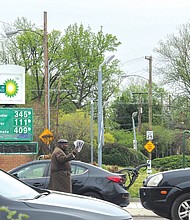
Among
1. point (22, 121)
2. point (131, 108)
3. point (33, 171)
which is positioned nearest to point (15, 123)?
point (22, 121)

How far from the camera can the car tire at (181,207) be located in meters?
10.1

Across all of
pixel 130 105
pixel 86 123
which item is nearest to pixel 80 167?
pixel 86 123

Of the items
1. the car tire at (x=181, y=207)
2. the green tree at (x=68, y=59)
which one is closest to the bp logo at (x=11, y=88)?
the car tire at (x=181, y=207)

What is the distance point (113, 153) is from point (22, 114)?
2042 centimetres

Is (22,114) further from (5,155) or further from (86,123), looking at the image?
(86,123)

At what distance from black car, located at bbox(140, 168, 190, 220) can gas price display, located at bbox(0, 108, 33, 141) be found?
14.6 meters

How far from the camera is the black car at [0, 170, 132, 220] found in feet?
17.6

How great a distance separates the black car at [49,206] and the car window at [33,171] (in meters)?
6.61

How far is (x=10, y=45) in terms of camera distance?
185 ft

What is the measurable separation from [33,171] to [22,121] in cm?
1182

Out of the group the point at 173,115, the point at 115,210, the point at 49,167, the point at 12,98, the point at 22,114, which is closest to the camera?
the point at 115,210

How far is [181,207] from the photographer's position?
1020 cm

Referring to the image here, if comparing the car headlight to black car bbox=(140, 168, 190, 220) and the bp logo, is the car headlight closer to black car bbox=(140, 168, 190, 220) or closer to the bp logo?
black car bbox=(140, 168, 190, 220)

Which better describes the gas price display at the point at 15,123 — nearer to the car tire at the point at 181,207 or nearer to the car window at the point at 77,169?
the car window at the point at 77,169
